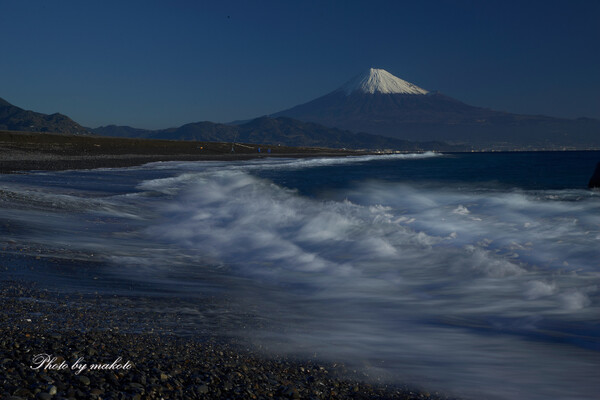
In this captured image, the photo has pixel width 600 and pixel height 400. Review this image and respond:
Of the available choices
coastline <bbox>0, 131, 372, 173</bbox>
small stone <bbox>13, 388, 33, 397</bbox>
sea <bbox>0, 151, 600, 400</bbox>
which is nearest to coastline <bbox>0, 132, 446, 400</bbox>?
small stone <bbox>13, 388, 33, 397</bbox>

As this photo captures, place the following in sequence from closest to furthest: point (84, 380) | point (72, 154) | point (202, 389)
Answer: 1. point (84, 380)
2. point (202, 389)
3. point (72, 154)

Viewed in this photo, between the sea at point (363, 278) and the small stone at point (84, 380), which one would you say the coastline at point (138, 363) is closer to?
the small stone at point (84, 380)

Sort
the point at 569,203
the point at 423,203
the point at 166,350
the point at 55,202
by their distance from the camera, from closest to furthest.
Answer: the point at 166,350
the point at 55,202
the point at 569,203
the point at 423,203

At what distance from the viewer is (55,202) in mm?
14195

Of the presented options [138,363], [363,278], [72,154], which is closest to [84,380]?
[138,363]

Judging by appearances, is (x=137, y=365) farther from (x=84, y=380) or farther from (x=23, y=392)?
(x=23, y=392)

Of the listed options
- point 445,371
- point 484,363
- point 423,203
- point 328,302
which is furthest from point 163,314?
point 423,203

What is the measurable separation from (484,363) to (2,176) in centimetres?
2347

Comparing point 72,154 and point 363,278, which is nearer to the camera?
point 363,278

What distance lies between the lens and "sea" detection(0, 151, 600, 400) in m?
5.32

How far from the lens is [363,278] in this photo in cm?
952

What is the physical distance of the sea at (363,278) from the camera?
17.5 feet

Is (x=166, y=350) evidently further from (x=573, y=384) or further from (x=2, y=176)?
(x=2, y=176)

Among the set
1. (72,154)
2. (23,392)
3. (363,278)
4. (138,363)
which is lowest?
(363,278)
